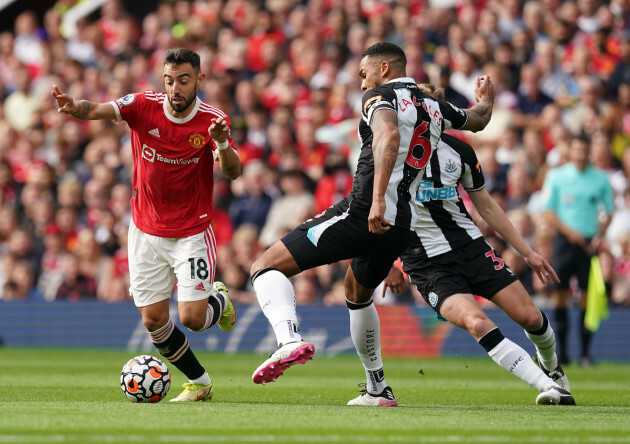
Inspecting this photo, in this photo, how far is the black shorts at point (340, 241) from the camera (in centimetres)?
764

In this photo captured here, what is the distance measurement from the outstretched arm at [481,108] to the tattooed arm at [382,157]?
37.0 inches

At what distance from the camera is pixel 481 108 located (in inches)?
329

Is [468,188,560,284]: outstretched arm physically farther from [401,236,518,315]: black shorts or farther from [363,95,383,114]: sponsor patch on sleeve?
[363,95,383,114]: sponsor patch on sleeve

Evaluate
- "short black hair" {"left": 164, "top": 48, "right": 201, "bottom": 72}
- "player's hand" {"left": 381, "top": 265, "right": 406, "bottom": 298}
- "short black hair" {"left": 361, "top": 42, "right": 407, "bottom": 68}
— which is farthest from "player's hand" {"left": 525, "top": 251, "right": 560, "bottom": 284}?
"short black hair" {"left": 164, "top": 48, "right": 201, "bottom": 72}

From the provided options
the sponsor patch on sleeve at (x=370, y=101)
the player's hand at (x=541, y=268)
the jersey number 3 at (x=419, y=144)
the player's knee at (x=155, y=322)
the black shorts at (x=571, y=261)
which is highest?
the sponsor patch on sleeve at (x=370, y=101)

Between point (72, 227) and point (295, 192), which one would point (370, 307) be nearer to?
point (295, 192)

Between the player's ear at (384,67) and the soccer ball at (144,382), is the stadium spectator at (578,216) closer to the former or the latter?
the player's ear at (384,67)

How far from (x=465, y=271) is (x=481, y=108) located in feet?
4.23

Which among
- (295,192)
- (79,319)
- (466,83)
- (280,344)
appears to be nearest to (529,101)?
(466,83)

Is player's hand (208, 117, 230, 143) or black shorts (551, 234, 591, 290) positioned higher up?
player's hand (208, 117, 230, 143)

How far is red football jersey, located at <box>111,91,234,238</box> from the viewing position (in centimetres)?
879

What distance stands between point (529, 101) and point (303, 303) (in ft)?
15.3

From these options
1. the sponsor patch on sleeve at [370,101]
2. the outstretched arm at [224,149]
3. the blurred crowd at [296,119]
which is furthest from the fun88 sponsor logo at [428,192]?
the blurred crowd at [296,119]

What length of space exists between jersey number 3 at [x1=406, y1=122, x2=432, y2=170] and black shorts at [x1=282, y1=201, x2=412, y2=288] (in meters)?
0.53
